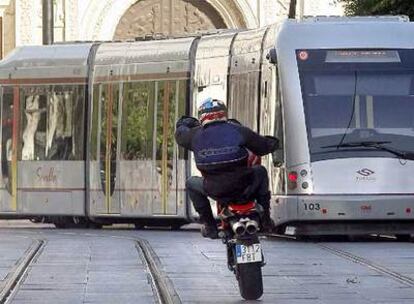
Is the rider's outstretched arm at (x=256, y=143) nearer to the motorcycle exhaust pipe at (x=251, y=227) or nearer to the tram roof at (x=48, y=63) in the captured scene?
the motorcycle exhaust pipe at (x=251, y=227)

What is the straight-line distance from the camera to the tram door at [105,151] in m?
25.8

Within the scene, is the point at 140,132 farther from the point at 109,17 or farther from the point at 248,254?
the point at 109,17

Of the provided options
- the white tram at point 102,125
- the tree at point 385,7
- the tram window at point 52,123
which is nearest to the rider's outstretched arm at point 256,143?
the white tram at point 102,125

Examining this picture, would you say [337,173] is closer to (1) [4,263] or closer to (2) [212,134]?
(1) [4,263]

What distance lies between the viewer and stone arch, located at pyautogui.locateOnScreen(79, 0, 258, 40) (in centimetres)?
4688

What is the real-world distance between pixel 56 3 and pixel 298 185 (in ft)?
89.0

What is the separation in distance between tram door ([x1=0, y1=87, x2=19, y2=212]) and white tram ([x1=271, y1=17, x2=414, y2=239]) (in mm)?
7154

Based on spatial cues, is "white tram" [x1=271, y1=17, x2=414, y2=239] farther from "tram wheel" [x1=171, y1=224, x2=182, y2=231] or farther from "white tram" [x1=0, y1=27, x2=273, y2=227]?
"tram wheel" [x1=171, y1=224, x2=182, y2=231]

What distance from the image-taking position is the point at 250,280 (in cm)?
1216

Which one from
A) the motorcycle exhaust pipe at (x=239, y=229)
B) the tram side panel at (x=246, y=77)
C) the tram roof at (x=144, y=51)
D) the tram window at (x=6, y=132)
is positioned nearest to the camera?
the motorcycle exhaust pipe at (x=239, y=229)

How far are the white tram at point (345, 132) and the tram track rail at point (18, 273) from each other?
11.4 ft

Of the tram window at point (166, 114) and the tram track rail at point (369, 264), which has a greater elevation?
the tram window at point (166, 114)

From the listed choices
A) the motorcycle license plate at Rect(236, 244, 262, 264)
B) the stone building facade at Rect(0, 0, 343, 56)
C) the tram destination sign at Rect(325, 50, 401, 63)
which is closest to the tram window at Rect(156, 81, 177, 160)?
the tram destination sign at Rect(325, 50, 401, 63)

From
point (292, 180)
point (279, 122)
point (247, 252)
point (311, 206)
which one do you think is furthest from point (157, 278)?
point (279, 122)
